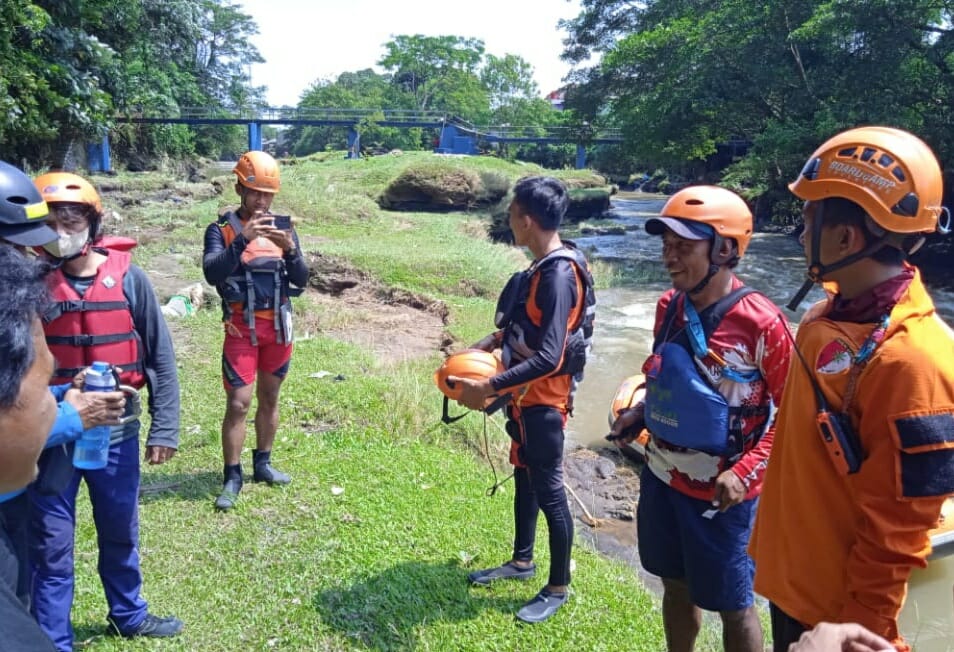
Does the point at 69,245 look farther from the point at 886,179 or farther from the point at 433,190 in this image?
the point at 433,190

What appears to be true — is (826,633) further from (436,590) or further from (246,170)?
(246,170)

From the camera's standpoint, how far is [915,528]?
5.52ft

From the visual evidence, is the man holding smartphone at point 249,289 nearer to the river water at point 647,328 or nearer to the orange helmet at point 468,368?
the orange helmet at point 468,368

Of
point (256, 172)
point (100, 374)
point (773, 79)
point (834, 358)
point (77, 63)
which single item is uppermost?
point (773, 79)

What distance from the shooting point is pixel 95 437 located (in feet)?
8.95

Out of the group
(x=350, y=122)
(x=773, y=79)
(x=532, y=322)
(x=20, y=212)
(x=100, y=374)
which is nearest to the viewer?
(x=20, y=212)

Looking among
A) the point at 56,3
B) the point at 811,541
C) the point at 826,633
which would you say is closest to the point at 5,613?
the point at 826,633

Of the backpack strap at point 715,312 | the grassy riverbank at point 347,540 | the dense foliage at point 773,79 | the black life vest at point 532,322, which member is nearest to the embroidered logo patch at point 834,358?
the backpack strap at point 715,312

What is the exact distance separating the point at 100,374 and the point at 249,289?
1.73 m

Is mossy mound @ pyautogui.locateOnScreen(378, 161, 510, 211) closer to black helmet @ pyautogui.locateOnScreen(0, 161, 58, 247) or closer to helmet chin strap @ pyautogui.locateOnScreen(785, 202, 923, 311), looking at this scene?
black helmet @ pyautogui.locateOnScreen(0, 161, 58, 247)

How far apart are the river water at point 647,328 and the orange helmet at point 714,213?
2.94 metres

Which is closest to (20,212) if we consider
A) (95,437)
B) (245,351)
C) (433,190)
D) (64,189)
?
(64,189)

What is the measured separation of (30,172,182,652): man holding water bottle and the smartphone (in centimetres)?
109

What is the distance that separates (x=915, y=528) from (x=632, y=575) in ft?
9.43
